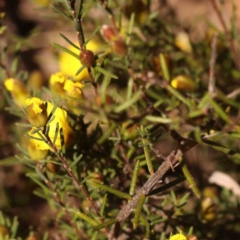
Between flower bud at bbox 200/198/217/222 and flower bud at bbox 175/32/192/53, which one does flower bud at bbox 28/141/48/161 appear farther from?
flower bud at bbox 175/32/192/53

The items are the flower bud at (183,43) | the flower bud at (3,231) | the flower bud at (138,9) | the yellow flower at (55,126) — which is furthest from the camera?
the flower bud at (183,43)

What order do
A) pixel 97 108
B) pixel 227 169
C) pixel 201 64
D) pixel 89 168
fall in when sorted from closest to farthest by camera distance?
pixel 97 108, pixel 89 168, pixel 227 169, pixel 201 64

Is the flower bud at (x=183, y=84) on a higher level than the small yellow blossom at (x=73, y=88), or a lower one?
lower

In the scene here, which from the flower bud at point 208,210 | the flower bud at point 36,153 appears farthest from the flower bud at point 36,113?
the flower bud at point 208,210

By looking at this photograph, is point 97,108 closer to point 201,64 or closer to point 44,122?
point 44,122

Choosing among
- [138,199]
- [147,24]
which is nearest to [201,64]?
[147,24]

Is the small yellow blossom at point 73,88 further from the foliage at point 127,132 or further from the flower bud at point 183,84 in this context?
the flower bud at point 183,84

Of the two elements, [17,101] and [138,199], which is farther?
[17,101]

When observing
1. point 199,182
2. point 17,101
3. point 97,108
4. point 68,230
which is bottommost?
point 199,182

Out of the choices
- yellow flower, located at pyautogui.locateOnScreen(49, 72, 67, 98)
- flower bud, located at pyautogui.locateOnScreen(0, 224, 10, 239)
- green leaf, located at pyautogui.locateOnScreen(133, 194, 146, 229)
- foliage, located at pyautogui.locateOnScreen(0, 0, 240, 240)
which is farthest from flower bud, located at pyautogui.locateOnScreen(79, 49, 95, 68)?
flower bud, located at pyautogui.locateOnScreen(0, 224, 10, 239)
